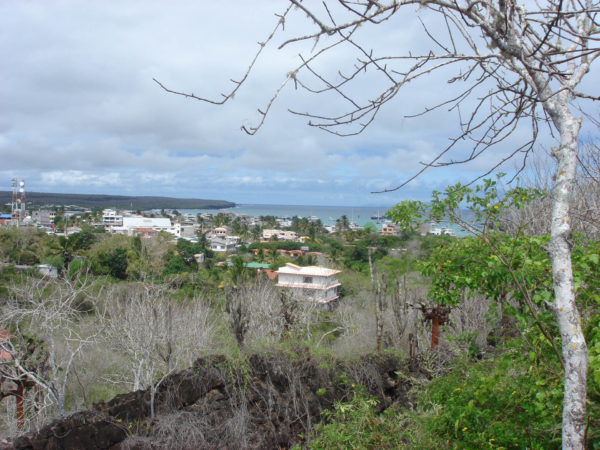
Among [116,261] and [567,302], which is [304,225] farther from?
[567,302]

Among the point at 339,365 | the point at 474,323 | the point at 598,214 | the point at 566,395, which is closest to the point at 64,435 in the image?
the point at 339,365

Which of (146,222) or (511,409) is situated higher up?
(511,409)

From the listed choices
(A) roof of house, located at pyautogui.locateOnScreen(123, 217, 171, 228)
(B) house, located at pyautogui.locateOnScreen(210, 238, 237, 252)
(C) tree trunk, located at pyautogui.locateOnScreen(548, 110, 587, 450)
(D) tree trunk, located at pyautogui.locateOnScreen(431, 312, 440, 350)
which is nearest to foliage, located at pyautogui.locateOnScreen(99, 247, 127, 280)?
(B) house, located at pyautogui.locateOnScreen(210, 238, 237, 252)

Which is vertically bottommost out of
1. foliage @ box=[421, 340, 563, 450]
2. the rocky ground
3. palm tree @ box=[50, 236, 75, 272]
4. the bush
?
the bush

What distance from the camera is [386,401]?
529cm

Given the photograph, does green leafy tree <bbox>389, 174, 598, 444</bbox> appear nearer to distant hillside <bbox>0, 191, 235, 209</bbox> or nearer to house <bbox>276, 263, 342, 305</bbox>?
house <bbox>276, 263, 342, 305</bbox>

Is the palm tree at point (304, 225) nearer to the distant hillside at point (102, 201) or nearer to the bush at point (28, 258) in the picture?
the bush at point (28, 258)

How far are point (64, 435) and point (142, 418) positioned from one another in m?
0.94

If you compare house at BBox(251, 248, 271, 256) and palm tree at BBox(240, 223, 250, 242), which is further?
palm tree at BBox(240, 223, 250, 242)

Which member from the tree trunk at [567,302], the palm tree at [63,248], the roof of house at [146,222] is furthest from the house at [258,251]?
the tree trunk at [567,302]

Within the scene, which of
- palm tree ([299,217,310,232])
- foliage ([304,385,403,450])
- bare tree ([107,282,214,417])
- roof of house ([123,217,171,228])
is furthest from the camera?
roof of house ([123,217,171,228])

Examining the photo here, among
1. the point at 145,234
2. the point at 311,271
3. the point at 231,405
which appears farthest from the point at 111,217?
the point at 231,405

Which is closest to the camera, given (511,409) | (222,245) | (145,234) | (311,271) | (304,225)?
(511,409)

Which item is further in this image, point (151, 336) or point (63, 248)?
point (63, 248)
